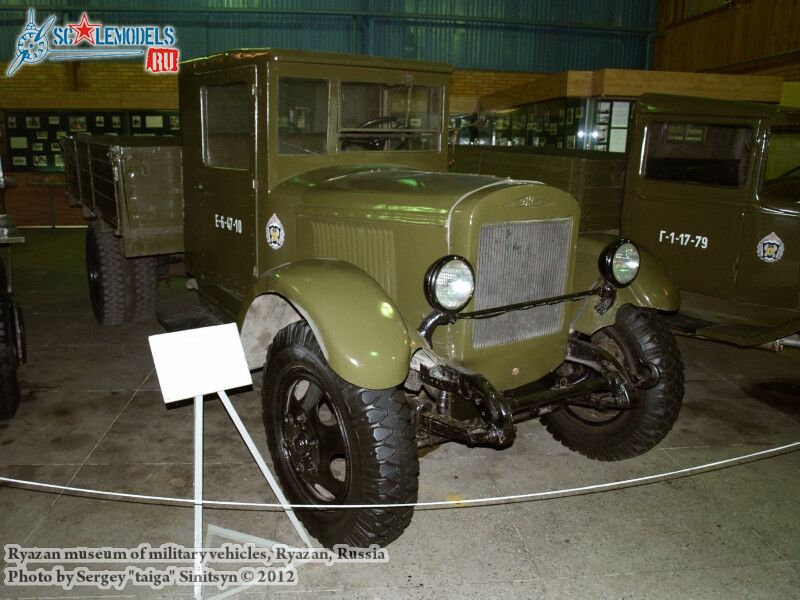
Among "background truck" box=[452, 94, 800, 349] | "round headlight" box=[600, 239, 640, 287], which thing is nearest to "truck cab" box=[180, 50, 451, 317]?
"round headlight" box=[600, 239, 640, 287]

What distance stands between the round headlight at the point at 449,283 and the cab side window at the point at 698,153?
350cm

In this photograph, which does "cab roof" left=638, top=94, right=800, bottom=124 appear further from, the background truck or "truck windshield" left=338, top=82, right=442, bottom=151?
"truck windshield" left=338, top=82, right=442, bottom=151

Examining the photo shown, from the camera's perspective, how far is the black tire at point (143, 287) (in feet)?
19.6

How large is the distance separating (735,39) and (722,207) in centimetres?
883

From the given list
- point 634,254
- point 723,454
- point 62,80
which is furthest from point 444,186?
point 62,80

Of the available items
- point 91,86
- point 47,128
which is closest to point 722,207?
point 47,128

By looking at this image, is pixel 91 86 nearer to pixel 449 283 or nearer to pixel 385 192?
pixel 385 192

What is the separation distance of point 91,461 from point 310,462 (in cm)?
147

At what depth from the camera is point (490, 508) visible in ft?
10.9

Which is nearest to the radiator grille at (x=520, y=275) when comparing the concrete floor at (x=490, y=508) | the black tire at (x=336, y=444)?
the black tire at (x=336, y=444)

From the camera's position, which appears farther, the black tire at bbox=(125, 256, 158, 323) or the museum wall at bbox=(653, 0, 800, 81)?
the museum wall at bbox=(653, 0, 800, 81)

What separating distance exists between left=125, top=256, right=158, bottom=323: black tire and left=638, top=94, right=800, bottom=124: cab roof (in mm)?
4546

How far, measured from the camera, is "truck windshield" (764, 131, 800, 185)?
5.23 meters

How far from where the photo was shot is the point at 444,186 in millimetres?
3076
